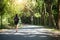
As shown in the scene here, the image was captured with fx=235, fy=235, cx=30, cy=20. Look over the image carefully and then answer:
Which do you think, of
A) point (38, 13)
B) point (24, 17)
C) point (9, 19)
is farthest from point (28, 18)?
point (9, 19)

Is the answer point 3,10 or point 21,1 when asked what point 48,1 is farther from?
point 21,1

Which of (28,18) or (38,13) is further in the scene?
(28,18)

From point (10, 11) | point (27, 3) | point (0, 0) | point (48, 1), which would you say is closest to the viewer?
point (0, 0)

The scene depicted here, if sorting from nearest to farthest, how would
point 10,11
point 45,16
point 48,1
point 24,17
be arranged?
point 48,1
point 10,11
point 45,16
point 24,17

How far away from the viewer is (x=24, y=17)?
239 ft

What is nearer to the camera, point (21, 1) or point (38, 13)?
point (21, 1)

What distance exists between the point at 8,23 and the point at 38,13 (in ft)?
83.5

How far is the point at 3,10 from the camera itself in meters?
30.2

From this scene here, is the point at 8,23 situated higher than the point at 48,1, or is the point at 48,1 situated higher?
the point at 48,1

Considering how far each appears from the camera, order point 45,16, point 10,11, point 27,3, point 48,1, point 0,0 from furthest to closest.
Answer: point 27,3 < point 45,16 < point 10,11 < point 48,1 < point 0,0

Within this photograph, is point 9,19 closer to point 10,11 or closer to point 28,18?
point 10,11

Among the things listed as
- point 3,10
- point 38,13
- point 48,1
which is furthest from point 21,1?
point 3,10

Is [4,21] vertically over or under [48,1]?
under

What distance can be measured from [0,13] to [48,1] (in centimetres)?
755
